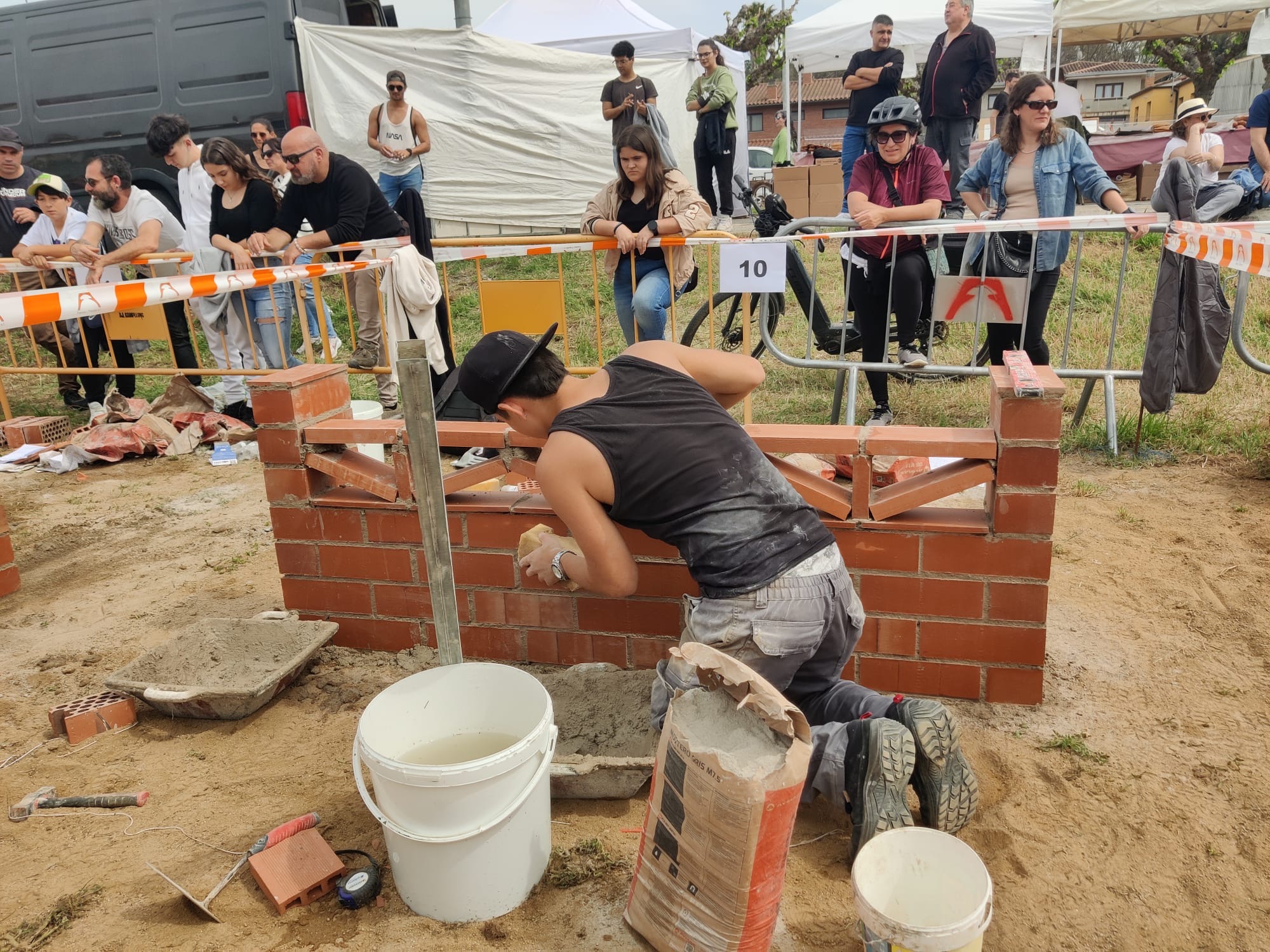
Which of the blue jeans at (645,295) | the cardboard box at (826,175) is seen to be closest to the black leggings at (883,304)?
the blue jeans at (645,295)

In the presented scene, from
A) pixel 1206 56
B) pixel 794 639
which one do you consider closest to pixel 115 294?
pixel 794 639

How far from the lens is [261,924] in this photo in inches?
88.9

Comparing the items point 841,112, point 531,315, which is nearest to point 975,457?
point 531,315

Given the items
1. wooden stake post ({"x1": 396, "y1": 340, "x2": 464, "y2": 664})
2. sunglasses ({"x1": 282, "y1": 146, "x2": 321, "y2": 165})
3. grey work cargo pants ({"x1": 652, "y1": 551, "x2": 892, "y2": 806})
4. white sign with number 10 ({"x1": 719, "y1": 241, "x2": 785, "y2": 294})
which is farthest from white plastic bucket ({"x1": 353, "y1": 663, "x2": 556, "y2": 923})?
sunglasses ({"x1": 282, "y1": 146, "x2": 321, "y2": 165})

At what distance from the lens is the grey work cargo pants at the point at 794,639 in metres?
2.42

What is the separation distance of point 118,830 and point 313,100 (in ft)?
32.4

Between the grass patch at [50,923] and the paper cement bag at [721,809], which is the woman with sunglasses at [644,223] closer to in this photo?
the paper cement bag at [721,809]

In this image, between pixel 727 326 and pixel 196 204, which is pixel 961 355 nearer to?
pixel 727 326

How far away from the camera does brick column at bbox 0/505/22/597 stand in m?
4.38

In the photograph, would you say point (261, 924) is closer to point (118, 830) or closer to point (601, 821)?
point (118, 830)

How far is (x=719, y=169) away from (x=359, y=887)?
10.0 metres

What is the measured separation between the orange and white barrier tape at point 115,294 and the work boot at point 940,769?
2.94m

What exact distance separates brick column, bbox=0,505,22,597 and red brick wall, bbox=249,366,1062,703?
1832 millimetres

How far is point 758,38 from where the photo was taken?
4166 centimetres
